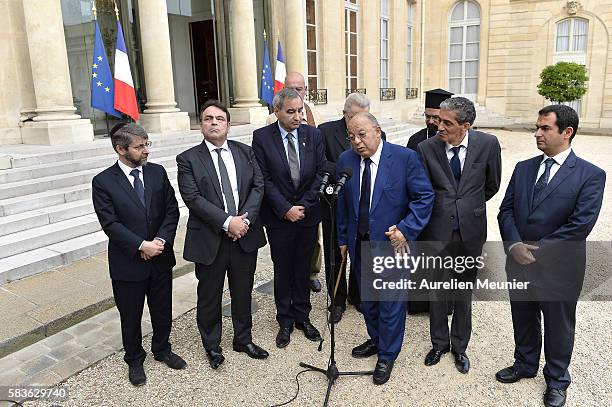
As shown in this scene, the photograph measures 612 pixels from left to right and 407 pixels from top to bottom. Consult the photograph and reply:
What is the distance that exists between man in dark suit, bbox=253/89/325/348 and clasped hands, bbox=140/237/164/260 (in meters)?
0.94

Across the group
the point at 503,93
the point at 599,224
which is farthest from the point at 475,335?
the point at 503,93

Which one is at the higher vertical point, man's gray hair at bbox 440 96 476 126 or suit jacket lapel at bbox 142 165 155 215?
man's gray hair at bbox 440 96 476 126

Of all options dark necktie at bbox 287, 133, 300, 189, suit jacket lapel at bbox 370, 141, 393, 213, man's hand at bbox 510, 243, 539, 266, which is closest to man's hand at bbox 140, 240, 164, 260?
dark necktie at bbox 287, 133, 300, 189

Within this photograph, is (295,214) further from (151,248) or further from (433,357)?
(433,357)

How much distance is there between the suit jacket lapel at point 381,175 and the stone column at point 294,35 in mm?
11063

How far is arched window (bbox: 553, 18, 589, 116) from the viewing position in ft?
→ 69.9

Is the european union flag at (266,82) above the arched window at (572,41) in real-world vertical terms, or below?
below

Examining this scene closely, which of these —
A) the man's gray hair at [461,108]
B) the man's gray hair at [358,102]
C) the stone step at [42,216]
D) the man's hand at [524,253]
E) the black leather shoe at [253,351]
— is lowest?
the black leather shoe at [253,351]

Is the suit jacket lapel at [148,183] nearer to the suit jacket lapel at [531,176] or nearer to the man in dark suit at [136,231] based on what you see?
the man in dark suit at [136,231]

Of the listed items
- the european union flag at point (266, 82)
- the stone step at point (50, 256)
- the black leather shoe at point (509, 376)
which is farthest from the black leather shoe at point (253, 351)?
the european union flag at point (266, 82)

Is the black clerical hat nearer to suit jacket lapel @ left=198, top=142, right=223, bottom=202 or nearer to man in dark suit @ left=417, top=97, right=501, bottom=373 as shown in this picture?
man in dark suit @ left=417, top=97, right=501, bottom=373

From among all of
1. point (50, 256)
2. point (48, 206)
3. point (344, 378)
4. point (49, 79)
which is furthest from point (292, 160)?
point (49, 79)

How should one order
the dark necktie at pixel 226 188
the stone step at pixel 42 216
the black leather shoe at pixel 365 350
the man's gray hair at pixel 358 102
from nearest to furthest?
the dark necktie at pixel 226 188
the black leather shoe at pixel 365 350
the man's gray hair at pixel 358 102
the stone step at pixel 42 216

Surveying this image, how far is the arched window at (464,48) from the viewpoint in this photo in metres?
23.0
